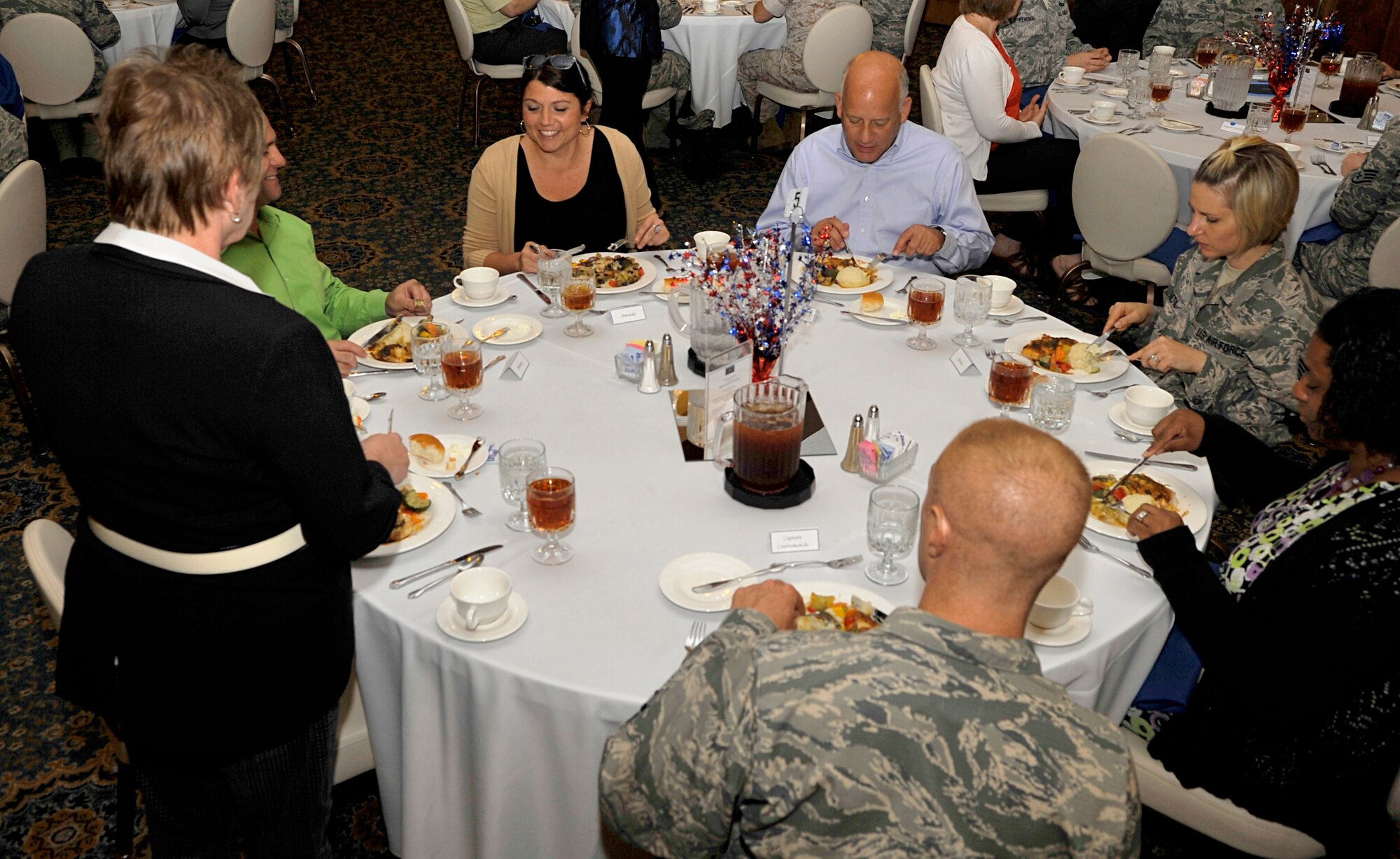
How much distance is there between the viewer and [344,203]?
242 inches

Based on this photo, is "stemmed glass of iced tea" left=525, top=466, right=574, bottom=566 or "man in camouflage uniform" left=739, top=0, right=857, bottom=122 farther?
"man in camouflage uniform" left=739, top=0, right=857, bottom=122

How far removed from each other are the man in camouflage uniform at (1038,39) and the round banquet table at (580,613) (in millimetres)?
3499

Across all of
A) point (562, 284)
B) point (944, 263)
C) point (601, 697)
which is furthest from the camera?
point (944, 263)

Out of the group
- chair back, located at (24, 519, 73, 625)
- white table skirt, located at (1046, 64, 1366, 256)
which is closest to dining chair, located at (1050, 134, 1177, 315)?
white table skirt, located at (1046, 64, 1366, 256)

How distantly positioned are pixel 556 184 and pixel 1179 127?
9.58 ft

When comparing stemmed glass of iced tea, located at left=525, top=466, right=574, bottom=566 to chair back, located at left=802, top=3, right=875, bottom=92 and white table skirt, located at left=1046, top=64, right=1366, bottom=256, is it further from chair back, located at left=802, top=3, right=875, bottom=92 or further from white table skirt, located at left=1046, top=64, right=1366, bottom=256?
chair back, located at left=802, top=3, right=875, bottom=92

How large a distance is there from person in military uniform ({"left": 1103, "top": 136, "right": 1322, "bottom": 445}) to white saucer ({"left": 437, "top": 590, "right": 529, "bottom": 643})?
1.78m

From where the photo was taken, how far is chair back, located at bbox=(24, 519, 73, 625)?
184 cm

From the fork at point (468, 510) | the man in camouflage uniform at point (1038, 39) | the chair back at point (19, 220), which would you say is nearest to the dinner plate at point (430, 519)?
the fork at point (468, 510)

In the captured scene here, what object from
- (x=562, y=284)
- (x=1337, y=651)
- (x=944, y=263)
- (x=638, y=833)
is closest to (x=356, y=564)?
(x=638, y=833)

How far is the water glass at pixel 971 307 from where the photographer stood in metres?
2.73

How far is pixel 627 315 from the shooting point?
2924 mm

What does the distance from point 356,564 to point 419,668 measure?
0.79 feet

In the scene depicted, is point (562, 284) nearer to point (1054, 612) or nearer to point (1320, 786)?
point (1054, 612)
